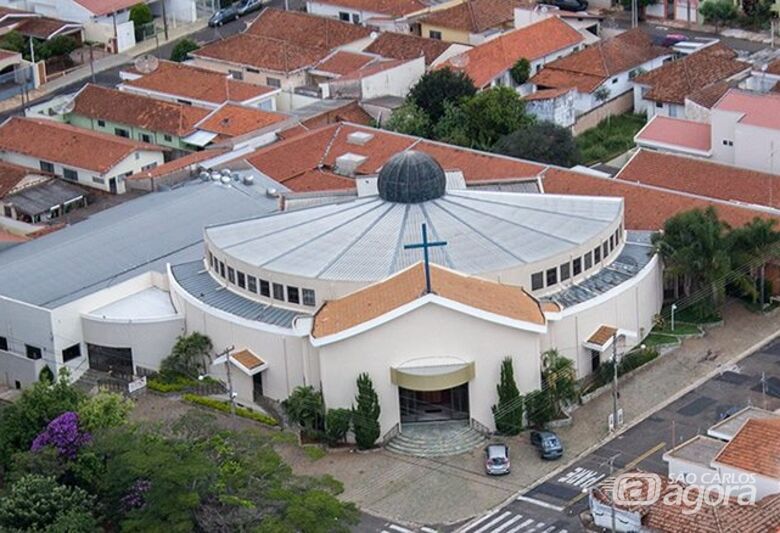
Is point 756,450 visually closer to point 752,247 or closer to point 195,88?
point 752,247

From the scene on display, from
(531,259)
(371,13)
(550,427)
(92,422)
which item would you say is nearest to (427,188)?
(531,259)

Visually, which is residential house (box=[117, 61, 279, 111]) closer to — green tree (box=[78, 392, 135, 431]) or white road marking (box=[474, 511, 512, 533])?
green tree (box=[78, 392, 135, 431])

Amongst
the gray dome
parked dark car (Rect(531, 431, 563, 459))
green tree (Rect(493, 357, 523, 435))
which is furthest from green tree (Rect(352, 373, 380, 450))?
the gray dome

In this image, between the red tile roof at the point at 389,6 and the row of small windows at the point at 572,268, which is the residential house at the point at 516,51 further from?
the row of small windows at the point at 572,268

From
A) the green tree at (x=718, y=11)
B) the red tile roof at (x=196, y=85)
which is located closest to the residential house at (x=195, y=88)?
the red tile roof at (x=196, y=85)

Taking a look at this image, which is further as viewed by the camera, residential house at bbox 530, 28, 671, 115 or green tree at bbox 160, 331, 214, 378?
residential house at bbox 530, 28, 671, 115

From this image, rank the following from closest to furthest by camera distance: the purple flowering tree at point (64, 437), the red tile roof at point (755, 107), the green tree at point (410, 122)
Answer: the purple flowering tree at point (64, 437) < the red tile roof at point (755, 107) < the green tree at point (410, 122)
